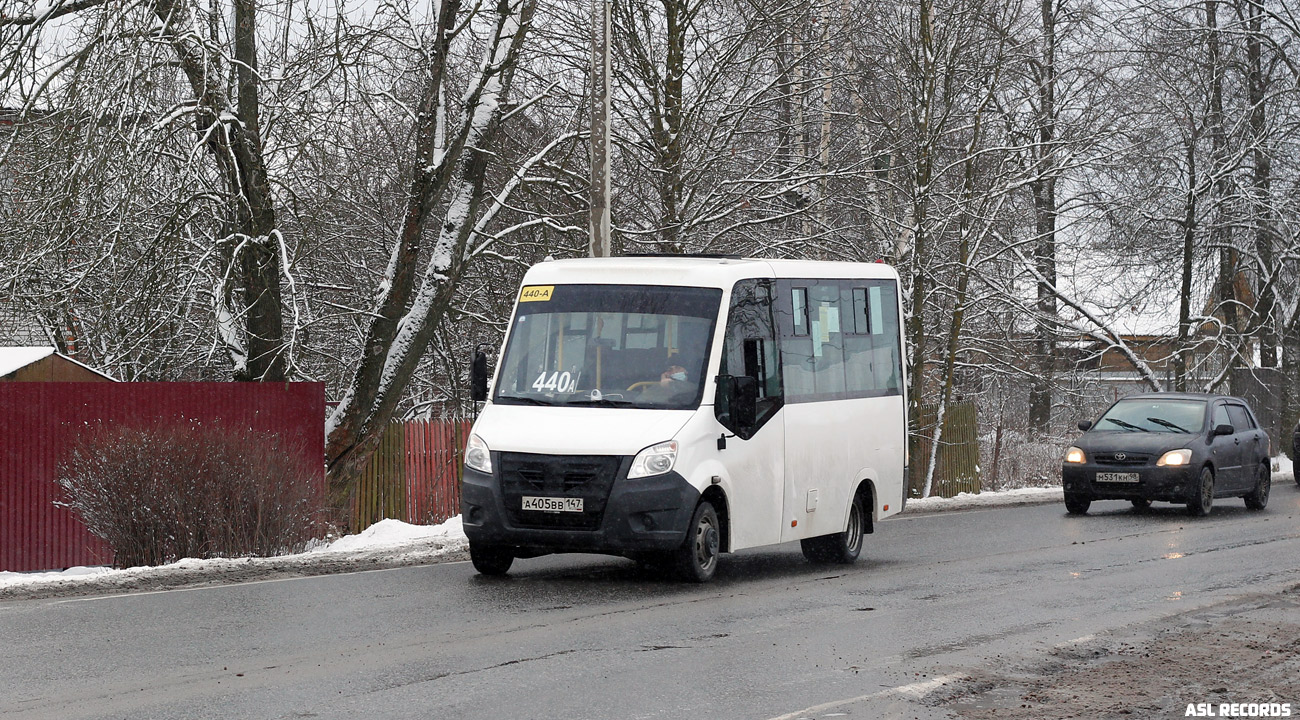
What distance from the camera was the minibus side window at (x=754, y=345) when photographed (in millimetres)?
13078

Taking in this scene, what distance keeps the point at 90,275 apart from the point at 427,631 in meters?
9.70

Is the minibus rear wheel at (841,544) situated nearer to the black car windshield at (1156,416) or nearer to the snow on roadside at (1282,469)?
the black car windshield at (1156,416)

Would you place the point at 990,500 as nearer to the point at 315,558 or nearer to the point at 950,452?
the point at 950,452

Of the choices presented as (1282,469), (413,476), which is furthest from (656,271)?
(1282,469)

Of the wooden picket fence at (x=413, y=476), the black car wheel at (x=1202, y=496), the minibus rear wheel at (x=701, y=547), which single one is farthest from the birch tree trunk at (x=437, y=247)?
the black car wheel at (x=1202, y=496)

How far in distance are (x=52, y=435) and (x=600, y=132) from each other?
7.29m

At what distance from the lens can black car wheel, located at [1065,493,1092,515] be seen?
2222cm

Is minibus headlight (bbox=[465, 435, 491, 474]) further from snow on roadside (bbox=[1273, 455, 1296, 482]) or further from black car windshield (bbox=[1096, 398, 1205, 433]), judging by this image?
snow on roadside (bbox=[1273, 455, 1296, 482])

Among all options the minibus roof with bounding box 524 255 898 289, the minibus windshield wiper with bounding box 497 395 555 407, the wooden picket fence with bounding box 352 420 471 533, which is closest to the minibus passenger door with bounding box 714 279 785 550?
the minibus roof with bounding box 524 255 898 289

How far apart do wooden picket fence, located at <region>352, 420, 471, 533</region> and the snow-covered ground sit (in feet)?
5.79

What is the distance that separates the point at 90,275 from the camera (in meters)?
17.8

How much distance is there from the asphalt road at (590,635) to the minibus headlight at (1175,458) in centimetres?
547

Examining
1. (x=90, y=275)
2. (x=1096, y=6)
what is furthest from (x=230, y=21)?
(x=1096, y=6)

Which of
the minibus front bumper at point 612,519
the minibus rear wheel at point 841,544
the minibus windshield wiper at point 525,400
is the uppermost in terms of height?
the minibus windshield wiper at point 525,400
